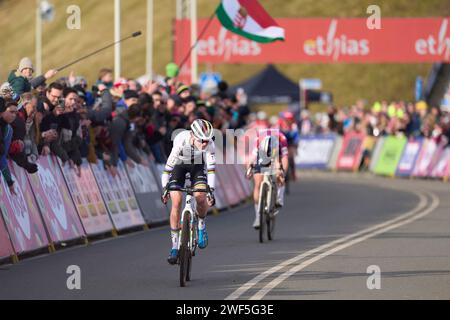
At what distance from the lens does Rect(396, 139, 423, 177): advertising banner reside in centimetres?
4106

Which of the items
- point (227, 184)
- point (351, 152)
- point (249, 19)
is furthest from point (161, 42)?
point (227, 184)

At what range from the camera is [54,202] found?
17484mm

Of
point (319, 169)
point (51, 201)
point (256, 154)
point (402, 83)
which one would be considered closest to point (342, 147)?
point (319, 169)

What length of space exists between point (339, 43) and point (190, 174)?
3032cm

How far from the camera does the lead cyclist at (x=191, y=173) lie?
1418 centimetres

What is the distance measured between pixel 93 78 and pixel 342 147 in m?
74.5

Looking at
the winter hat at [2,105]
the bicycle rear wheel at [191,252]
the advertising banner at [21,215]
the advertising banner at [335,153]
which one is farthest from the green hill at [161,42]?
the bicycle rear wheel at [191,252]

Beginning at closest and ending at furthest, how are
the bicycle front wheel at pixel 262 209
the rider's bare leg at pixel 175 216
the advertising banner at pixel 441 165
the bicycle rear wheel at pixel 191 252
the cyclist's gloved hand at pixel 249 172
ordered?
1. the bicycle rear wheel at pixel 191 252
2. the rider's bare leg at pixel 175 216
3. the bicycle front wheel at pixel 262 209
4. the cyclist's gloved hand at pixel 249 172
5. the advertising banner at pixel 441 165

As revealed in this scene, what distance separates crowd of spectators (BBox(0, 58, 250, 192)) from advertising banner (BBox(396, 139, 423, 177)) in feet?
49.2

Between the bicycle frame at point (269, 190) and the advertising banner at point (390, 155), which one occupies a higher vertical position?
the bicycle frame at point (269, 190)

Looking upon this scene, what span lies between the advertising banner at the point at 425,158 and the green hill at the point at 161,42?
68.6m

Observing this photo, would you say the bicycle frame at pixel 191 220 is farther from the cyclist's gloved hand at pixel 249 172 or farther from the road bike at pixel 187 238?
the cyclist's gloved hand at pixel 249 172

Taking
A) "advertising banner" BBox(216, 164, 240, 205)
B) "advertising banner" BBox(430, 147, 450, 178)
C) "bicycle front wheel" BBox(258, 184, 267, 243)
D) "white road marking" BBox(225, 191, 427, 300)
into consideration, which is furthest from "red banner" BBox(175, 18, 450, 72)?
"bicycle front wheel" BBox(258, 184, 267, 243)

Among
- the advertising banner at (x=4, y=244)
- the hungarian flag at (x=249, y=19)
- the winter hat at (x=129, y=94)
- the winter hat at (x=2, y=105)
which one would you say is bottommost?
the advertising banner at (x=4, y=244)
